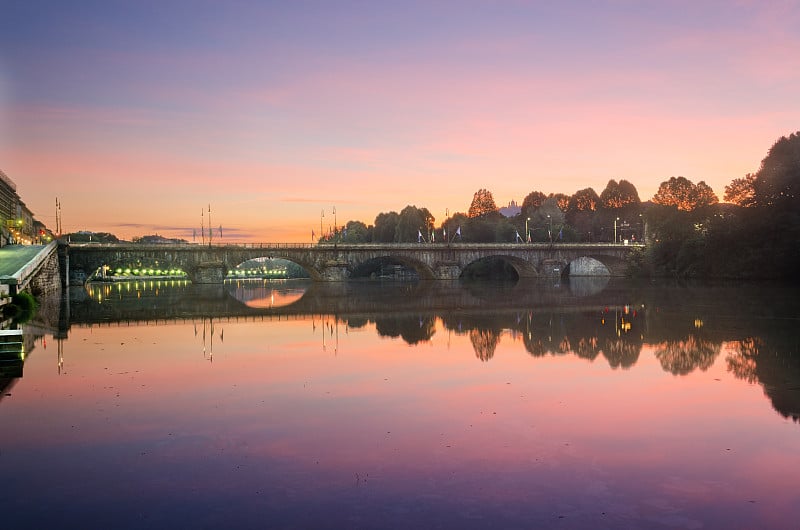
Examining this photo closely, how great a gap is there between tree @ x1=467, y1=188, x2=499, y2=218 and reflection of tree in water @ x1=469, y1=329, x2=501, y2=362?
5400 inches

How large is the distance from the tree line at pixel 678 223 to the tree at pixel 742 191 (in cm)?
14

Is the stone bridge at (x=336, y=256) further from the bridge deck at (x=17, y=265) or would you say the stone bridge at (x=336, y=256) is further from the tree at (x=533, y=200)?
the tree at (x=533, y=200)

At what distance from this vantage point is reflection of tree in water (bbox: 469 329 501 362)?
88.7ft

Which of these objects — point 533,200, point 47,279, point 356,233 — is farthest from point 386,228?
point 47,279

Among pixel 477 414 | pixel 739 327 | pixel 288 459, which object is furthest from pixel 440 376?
pixel 739 327

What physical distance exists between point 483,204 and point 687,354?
147 m

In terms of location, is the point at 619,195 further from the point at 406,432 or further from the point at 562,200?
the point at 406,432

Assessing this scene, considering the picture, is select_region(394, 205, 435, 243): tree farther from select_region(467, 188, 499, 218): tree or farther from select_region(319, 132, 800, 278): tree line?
select_region(467, 188, 499, 218): tree

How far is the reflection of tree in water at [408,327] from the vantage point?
110ft

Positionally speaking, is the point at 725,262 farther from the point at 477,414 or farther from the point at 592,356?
the point at 477,414

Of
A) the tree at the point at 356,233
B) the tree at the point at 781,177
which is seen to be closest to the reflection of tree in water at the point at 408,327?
the tree at the point at 781,177

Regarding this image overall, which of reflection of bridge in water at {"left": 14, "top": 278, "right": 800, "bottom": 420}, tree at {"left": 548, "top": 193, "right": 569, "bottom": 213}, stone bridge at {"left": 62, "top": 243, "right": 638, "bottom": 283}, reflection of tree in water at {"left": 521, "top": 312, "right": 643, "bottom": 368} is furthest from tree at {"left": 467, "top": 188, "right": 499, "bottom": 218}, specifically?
reflection of tree in water at {"left": 521, "top": 312, "right": 643, "bottom": 368}

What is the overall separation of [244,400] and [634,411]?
10.3 metres

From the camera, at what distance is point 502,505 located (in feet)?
35.7
